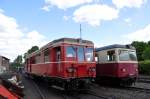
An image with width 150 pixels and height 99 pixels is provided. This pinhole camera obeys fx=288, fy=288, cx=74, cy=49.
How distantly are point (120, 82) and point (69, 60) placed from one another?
18.3ft

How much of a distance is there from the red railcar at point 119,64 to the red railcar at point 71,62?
240 cm

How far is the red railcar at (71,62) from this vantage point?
55.4 ft

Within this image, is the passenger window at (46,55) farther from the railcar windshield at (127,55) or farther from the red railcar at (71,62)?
the railcar windshield at (127,55)

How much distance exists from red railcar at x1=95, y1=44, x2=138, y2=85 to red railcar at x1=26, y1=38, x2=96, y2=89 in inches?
94.6

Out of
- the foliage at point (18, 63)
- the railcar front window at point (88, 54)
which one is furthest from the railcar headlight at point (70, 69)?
the foliage at point (18, 63)

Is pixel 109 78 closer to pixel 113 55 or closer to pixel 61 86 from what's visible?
pixel 113 55

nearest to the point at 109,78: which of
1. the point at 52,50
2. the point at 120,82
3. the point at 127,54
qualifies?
the point at 120,82

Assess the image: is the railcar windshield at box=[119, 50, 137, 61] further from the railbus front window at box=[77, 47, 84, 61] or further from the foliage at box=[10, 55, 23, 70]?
the foliage at box=[10, 55, 23, 70]

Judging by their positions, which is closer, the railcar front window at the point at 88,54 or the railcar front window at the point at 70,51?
the railcar front window at the point at 70,51

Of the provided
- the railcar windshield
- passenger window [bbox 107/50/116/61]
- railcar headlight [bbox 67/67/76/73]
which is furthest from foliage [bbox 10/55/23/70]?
railcar headlight [bbox 67/67/76/73]

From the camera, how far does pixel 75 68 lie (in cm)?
1711

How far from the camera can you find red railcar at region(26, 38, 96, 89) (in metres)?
16.9

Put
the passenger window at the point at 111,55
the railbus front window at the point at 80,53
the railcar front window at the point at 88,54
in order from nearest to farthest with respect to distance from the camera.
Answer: the railbus front window at the point at 80,53, the railcar front window at the point at 88,54, the passenger window at the point at 111,55

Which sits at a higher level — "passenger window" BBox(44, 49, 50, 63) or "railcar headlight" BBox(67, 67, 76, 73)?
"passenger window" BBox(44, 49, 50, 63)
